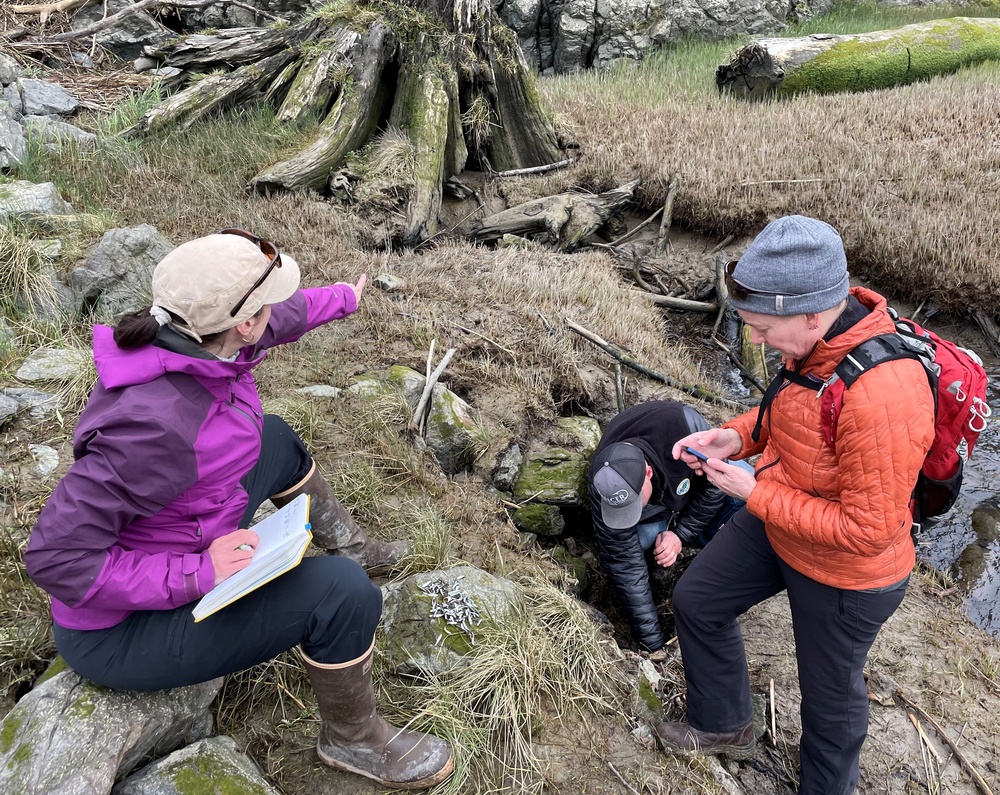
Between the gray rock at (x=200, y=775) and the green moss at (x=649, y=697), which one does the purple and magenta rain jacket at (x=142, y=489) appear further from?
the green moss at (x=649, y=697)

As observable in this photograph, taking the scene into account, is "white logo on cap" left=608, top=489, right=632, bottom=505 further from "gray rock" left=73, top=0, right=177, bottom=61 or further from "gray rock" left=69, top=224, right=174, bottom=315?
"gray rock" left=73, top=0, right=177, bottom=61

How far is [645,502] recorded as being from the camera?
3861 mm

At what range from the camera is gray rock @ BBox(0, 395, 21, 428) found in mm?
3553

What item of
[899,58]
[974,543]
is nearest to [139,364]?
[974,543]

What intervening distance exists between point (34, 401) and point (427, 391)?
2205mm

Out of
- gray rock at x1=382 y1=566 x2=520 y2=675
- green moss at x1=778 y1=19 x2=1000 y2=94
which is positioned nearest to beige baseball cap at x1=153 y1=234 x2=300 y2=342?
gray rock at x1=382 y1=566 x2=520 y2=675

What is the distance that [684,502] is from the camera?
166 inches

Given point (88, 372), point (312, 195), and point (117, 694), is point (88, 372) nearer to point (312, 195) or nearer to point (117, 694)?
point (117, 694)

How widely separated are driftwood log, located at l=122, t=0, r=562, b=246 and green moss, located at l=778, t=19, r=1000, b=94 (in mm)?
5852

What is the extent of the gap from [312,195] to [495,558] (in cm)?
480

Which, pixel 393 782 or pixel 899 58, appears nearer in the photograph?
pixel 393 782

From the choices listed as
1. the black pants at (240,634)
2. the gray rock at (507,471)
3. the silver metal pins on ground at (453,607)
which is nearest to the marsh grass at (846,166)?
the gray rock at (507,471)

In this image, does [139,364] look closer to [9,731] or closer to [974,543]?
[9,731]

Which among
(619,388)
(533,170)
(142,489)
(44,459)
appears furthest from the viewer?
(533,170)
